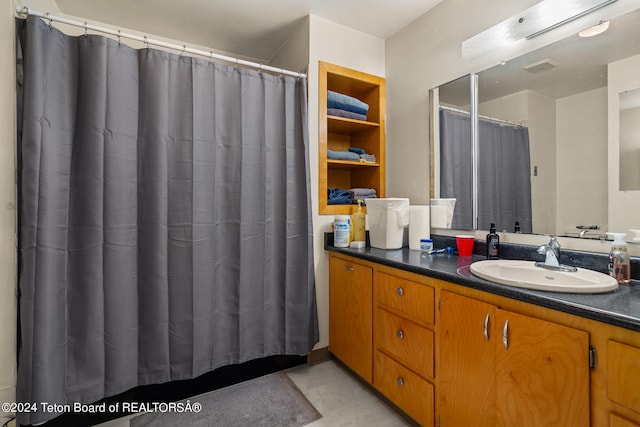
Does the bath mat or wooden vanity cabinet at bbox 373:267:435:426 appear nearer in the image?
wooden vanity cabinet at bbox 373:267:435:426

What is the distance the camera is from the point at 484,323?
110 centimetres

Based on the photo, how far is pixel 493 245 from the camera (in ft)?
5.04

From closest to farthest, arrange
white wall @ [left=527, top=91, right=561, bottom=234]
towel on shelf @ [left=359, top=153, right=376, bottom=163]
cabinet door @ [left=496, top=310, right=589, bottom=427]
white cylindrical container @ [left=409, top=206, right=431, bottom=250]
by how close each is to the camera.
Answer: cabinet door @ [left=496, top=310, right=589, bottom=427], white wall @ [left=527, top=91, right=561, bottom=234], white cylindrical container @ [left=409, top=206, right=431, bottom=250], towel on shelf @ [left=359, top=153, right=376, bottom=163]

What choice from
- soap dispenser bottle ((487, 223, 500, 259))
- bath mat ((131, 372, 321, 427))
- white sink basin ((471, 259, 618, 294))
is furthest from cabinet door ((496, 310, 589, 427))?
bath mat ((131, 372, 321, 427))

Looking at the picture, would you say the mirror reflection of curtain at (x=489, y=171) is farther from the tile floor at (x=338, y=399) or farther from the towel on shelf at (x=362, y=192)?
the tile floor at (x=338, y=399)

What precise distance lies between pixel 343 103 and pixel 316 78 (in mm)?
262

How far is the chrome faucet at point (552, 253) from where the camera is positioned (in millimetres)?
1264

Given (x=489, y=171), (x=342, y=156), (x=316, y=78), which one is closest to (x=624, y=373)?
(x=489, y=171)

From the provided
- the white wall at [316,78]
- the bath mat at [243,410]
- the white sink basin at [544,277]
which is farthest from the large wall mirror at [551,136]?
the bath mat at [243,410]

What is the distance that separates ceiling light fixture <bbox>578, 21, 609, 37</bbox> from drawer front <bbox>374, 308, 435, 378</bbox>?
1.49m

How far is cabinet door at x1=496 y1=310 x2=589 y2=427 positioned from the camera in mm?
854

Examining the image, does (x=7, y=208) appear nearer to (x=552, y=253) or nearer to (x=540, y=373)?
(x=540, y=373)

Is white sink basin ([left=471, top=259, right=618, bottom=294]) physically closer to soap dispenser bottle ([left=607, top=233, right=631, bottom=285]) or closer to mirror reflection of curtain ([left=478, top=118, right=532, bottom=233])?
soap dispenser bottle ([left=607, top=233, right=631, bottom=285])

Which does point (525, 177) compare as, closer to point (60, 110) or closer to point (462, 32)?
point (462, 32)
